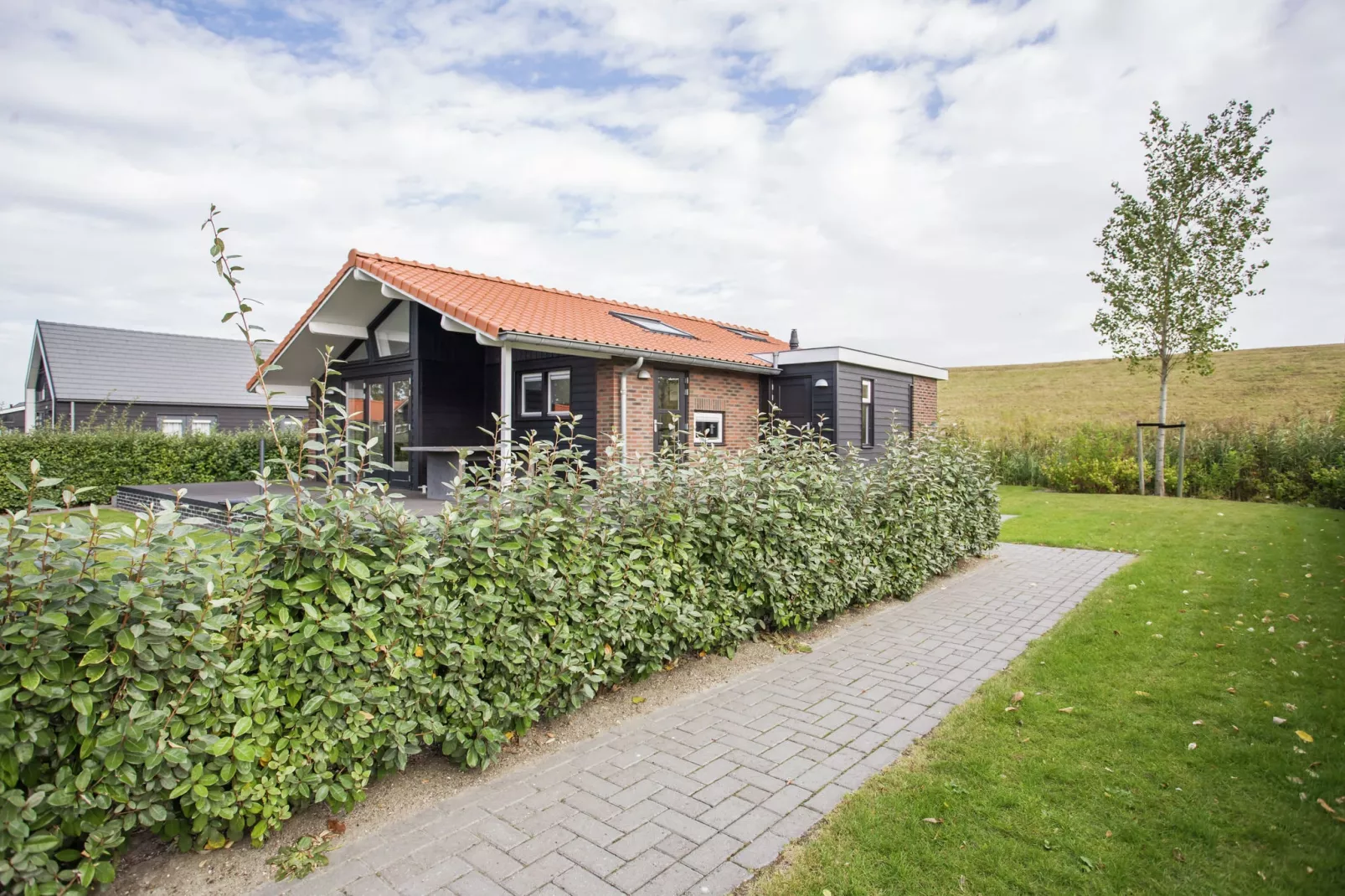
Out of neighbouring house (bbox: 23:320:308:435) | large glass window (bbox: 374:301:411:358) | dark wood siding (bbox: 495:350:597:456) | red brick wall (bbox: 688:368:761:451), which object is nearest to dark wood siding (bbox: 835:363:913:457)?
red brick wall (bbox: 688:368:761:451)

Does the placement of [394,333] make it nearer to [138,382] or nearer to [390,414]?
[390,414]

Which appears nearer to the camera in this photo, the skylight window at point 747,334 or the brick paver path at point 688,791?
the brick paver path at point 688,791

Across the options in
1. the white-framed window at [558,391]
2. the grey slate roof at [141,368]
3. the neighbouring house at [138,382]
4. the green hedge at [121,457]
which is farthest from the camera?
the grey slate roof at [141,368]

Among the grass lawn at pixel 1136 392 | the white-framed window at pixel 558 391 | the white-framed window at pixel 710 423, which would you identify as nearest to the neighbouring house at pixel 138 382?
the white-framed window at pixel 558 391

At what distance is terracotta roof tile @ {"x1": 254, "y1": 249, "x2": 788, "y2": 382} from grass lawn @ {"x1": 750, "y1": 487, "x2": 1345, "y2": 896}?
25.0 feet

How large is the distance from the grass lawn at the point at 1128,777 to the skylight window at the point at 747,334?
12.8 m

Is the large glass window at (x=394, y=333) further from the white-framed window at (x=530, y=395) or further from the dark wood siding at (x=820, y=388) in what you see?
the dark wood siding at (x=820, y=388)

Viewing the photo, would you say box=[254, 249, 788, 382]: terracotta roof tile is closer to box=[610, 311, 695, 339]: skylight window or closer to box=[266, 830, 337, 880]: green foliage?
box=[610, 311, 695, 339]: skylight window

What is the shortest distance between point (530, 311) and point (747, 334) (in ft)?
27.3

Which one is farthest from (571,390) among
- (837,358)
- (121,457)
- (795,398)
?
(121,457)

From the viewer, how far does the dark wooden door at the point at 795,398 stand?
14.2 m

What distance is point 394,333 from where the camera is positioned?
12.8 metres

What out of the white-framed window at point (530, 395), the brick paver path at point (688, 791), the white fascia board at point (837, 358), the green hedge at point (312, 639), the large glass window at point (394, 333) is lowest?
the brick paver path at point (688, 791)

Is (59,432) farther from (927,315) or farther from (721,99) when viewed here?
(927,315)
